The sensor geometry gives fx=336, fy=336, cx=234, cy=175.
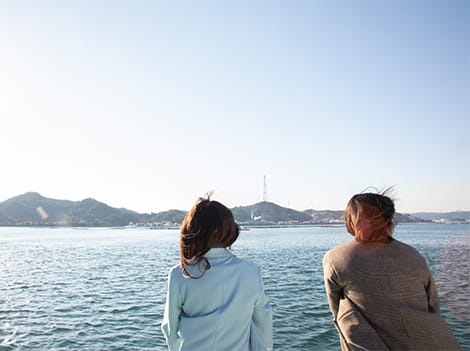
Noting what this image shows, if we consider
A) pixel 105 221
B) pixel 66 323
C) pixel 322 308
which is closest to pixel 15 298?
pixel 66 323

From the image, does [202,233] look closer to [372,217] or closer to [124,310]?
[372,217]

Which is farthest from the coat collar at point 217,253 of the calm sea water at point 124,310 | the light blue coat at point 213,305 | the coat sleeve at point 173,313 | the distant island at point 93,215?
the distant island at point 93,215

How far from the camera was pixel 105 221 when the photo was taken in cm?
15675

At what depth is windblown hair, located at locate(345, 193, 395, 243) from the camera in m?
1.99

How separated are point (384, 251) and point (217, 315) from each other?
1016 mm

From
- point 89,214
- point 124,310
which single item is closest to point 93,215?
point 89,214

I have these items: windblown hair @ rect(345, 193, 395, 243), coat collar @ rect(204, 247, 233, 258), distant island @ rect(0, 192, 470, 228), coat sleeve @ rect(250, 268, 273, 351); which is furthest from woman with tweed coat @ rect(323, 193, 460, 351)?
distant island @ rect(0, 192, 470, 228)

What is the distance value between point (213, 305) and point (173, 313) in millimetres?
241

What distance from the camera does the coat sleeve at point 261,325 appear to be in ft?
6.67

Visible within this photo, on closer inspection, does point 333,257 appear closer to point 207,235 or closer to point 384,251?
point 384,251

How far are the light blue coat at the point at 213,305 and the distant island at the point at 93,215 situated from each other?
143 m

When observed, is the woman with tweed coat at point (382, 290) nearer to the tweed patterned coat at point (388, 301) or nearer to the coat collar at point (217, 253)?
the tweed patterned coat at point (388, 301)

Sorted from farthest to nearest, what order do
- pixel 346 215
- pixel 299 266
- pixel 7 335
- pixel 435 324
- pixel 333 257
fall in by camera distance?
1. pixel 299 266
2. pixel 7 335
3. pixel 346 215
4. pixel 333 257
5. pixel 435 324

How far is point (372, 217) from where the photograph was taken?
2000 mm
